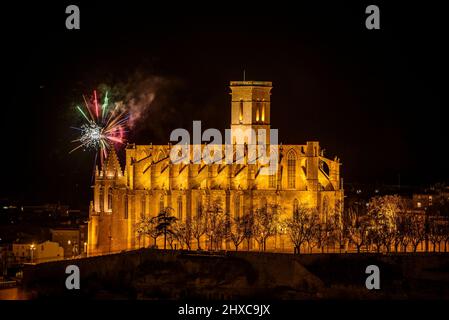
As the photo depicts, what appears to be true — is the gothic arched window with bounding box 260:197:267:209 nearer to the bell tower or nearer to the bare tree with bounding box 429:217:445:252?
the bell tower

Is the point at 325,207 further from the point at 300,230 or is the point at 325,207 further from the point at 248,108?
the point at 248,108

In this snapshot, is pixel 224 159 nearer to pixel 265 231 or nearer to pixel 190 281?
pixel 265 231

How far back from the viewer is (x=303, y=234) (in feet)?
277

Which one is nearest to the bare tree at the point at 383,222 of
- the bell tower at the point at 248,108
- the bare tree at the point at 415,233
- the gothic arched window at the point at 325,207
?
the bare tree at the point at 415,233

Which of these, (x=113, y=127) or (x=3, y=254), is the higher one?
(x=113, y=127)

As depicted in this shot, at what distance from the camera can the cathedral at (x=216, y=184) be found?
89.9 metres

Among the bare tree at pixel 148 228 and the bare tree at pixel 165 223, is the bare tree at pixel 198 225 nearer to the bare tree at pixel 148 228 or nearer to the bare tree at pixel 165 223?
the bare tree at pixel 165 223

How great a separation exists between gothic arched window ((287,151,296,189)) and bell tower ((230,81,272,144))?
3724 millimetres

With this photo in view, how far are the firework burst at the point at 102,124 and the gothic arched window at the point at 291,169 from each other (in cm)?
1084

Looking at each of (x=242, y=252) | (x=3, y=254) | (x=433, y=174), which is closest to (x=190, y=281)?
(x=242, y=252)

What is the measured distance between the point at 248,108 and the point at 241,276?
670 inches

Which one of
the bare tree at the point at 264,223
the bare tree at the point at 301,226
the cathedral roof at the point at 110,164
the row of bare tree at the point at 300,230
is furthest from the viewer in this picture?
the cathedral roof at the point at 110,164

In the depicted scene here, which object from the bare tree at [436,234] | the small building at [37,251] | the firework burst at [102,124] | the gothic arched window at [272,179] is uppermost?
the firework burst at [102,124]
